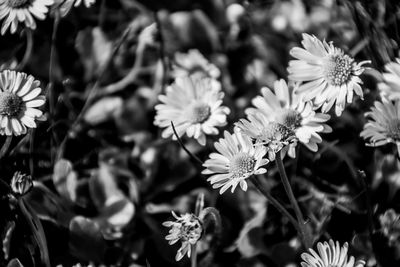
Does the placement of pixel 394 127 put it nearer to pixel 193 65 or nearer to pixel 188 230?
pixel 188 230

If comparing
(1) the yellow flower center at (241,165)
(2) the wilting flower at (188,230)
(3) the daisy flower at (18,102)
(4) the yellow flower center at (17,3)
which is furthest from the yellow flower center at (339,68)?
(4) the yellow flower center at (17,3)

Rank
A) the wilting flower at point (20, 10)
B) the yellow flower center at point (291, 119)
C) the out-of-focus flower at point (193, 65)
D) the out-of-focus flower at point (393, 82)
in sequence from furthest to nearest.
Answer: the out-of-focus flower at point (193, 65), the wilting flower at point (20, 10), the yellow flower center at point (291, 119), the out-of-focus flower at point (393, 82)

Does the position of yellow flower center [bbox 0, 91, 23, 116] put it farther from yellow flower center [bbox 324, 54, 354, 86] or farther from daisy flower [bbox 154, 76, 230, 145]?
yellow flower center [bbox 324, 54, 354, 86]

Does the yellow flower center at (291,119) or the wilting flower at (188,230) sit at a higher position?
the yellow flower center at (291,119)

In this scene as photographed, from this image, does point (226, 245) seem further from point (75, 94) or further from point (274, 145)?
point (75, 94)

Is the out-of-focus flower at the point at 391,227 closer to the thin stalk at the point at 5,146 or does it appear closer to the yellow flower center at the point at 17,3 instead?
the thin stalk at the point at 5,146

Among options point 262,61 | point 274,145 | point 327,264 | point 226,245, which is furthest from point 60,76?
point 327,264
